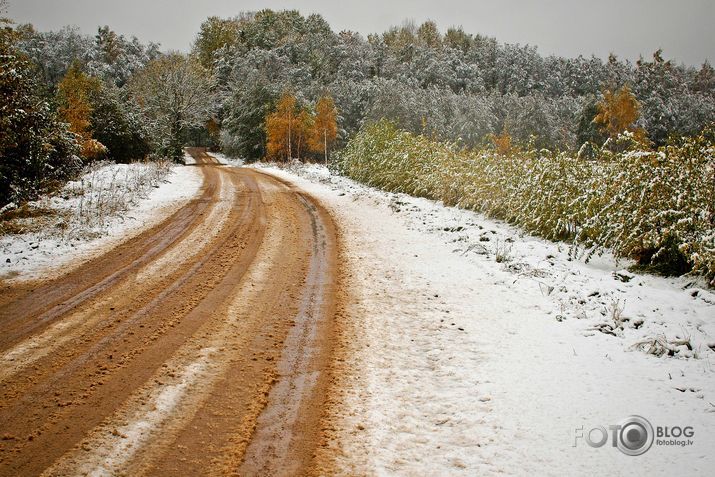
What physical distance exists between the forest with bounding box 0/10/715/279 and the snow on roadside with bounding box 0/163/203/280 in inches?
80.6

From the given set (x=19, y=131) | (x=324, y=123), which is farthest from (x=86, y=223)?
(x=324, y=123)

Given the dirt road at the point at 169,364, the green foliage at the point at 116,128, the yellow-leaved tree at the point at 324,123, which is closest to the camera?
the dirt road at the point at 169,364

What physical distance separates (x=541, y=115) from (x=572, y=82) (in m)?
47.5

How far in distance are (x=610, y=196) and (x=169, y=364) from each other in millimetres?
7293

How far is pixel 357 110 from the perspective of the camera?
6044 centimetres

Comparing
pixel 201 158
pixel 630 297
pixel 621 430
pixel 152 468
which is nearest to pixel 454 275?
pixel 630 297

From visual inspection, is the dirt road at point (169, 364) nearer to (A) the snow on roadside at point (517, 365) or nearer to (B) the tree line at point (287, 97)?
(A) the snow on roadside at point (517, 365)

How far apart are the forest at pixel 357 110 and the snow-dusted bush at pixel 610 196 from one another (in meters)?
0.04

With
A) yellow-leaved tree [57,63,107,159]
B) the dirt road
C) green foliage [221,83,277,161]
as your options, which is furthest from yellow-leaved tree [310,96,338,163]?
the dirt road

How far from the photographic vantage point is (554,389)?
3.56 metres

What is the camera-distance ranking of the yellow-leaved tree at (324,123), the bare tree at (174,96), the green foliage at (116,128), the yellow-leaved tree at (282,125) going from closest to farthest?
the green foliage at (116,128), the yellow-leaved tree at (282,125), the yellow-leaved tree at (324,123), the bare tree at (174,96)

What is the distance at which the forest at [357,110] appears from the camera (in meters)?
8.02

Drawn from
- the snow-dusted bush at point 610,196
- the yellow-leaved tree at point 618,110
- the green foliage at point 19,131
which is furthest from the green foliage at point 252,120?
the snow-dusted bush at point 610,196

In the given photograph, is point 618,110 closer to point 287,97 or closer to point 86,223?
point 287,97
